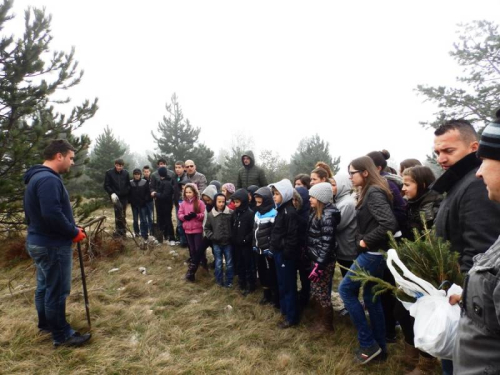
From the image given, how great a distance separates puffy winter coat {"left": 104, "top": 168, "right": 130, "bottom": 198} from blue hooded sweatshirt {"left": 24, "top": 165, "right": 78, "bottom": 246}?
450 centimetres

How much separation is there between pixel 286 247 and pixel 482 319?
9.18 feet

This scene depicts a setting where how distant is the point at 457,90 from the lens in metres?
13.3

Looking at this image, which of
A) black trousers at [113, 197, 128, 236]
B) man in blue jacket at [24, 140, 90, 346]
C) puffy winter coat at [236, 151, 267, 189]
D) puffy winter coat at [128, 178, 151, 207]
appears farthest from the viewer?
puffy winter coat at [128, 178, 151, 207]

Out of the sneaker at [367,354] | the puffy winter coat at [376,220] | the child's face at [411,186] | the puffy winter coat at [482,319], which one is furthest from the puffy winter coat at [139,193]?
the puffy winter coat at [482,319]

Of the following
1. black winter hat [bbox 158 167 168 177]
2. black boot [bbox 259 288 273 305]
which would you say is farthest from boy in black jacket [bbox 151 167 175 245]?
black boot [bbox 259 288 273 305]

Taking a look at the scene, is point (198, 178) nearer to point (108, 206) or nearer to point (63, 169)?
point (63, 169)

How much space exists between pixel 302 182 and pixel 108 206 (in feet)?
39.3

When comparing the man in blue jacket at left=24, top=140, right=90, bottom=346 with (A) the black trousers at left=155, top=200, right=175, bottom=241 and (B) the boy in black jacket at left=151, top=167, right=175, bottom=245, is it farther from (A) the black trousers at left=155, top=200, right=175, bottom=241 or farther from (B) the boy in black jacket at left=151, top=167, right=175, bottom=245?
(A) the black trousers at left=155, top=200, right=175, bottom=241

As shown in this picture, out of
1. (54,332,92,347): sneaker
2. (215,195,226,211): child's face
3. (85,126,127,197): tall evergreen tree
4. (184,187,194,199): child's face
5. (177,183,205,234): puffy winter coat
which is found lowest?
(54,332,92,347): sneaker

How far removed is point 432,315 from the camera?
5.78 ft

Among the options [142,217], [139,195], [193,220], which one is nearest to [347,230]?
[193,220]

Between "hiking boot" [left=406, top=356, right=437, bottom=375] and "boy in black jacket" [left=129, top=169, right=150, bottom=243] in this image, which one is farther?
"boy in black jacket" [left=129, top=169, right=150, bottom=243]

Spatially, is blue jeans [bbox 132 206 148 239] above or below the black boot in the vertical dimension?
above

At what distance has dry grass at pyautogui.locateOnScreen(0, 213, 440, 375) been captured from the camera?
121 inches
